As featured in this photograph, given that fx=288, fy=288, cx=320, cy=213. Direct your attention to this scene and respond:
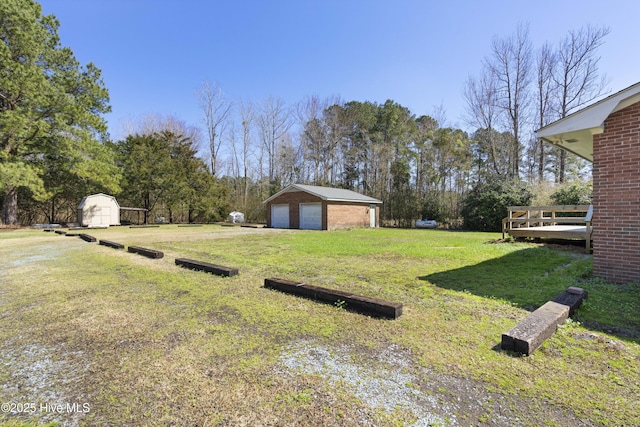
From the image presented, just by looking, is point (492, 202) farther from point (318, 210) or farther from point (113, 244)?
point (113, 244)

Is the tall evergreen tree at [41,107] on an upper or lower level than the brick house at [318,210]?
upper

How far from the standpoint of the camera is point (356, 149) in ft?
102

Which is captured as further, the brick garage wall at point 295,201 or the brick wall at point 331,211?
the brick garage wall at point 295,201

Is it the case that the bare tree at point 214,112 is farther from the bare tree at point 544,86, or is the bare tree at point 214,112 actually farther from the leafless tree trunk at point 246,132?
the bare tree at point 544,86

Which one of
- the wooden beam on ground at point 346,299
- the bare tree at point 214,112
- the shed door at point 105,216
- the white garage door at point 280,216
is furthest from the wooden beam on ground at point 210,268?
the bare tree at point 214,112

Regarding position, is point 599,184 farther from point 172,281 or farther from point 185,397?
point 172,281

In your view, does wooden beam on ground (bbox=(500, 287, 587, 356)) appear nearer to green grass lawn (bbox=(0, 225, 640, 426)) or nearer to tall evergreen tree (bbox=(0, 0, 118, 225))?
green grass lawn (bbox=(0, 225, 640, 426))

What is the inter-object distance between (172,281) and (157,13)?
44.2ft

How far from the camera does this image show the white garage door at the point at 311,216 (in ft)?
66.5

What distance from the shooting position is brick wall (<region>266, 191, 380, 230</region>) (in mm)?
20000

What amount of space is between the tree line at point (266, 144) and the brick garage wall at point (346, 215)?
4816 millimetres

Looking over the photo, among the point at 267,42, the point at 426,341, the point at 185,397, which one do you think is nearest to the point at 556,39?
the point at 267,42

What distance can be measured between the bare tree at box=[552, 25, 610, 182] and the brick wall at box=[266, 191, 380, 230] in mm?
14533

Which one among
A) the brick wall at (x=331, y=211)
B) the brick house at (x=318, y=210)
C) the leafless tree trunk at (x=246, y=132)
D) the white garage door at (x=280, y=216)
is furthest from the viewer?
the leafless tree trunk at (x=246, y=132)
